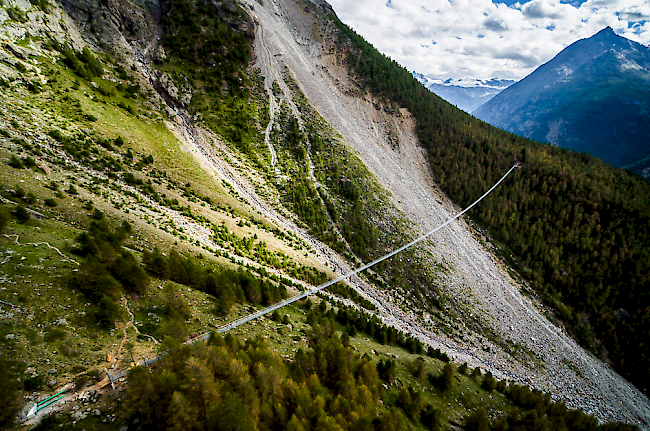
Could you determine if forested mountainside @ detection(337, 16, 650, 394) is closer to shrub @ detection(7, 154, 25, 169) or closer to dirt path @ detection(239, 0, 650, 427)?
dirt path @ detection(239, 0, 650, 427)

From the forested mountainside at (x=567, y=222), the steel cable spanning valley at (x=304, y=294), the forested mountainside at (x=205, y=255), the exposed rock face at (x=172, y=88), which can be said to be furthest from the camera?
the exposed rock face at (x=172, y=88)

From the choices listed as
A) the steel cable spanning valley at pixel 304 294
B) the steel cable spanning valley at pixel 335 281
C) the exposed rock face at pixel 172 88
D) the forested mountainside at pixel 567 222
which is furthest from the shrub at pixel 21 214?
the forested mountainside at pixel 567 222

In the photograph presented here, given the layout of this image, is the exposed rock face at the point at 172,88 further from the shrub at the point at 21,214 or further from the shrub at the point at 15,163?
the shrub at the point at 21,214

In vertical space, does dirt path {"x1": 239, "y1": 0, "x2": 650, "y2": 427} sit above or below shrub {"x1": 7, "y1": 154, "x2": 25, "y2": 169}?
above

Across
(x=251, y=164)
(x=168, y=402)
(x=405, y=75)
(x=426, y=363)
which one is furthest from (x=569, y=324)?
(x=405, y=75)

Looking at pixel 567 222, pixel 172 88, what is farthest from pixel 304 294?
pixel 567 222

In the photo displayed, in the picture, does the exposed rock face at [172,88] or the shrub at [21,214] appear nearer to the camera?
the shrub at [21,214]

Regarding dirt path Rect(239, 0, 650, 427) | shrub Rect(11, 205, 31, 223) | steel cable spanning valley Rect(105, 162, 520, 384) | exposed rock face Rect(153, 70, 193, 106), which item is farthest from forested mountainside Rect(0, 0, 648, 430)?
dirt path Rect(239, 0, 650, 427)
